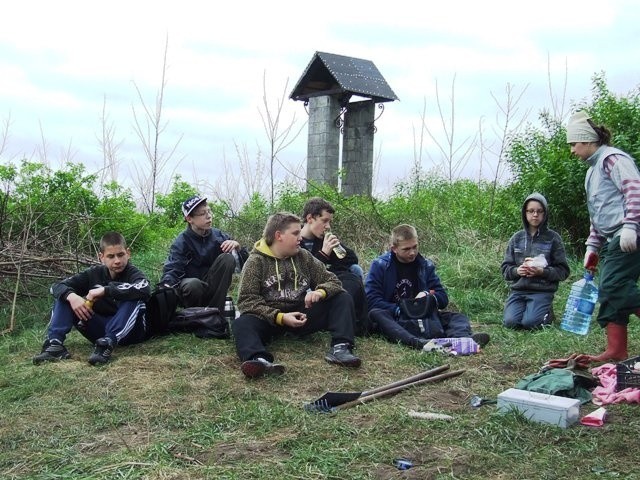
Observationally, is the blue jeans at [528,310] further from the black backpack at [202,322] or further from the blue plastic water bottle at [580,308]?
the black backpack at [202,322]

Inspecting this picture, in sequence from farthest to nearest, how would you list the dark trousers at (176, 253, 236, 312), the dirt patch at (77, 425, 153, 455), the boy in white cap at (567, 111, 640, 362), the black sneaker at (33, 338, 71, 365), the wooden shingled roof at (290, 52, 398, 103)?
the wooden shingled roof at (290, 52, 398, 103)
the dark trousers at (176, 253, 236, 312)
the black sneaker at (33, 338, 71, 365)
the boy in white cap at (567, 111, 640, 362)
the dirt patch at (77, 425, 153, 455)

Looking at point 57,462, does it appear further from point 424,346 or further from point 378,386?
point 424,346

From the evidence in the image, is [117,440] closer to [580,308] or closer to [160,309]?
[160,309]

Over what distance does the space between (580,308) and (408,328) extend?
1699 millimetres

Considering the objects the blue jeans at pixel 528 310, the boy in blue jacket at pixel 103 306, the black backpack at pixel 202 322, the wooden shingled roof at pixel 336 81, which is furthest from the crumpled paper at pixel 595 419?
the wooden shingled roof at pixel 336 81

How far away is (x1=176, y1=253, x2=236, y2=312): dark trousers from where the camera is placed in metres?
5.93

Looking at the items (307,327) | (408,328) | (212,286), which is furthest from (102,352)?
(408,328)

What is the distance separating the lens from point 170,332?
5855mm

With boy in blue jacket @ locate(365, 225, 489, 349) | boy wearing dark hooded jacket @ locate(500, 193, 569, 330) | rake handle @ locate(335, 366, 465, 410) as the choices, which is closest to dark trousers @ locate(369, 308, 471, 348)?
boy in blue jacket @ locate(365, 225, 489, 349)

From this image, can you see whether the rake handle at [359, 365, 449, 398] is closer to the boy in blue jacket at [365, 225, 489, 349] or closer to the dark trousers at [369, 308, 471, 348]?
the dark trousers at [369, 308, 471, 348]

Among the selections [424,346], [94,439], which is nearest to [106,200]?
[424,346]

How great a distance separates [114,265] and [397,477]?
3.20m

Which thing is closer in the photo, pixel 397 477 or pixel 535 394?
pixel 397 477

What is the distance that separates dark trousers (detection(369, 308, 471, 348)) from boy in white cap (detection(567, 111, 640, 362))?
3.76ft
